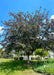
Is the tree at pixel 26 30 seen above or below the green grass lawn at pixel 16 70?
above

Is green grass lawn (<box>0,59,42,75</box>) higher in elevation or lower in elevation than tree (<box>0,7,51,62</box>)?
lower

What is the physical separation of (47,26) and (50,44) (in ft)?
8.49

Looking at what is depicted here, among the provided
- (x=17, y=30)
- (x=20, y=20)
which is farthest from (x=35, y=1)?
(x=17, y=30)

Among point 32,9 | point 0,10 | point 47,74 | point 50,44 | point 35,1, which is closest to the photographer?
point 47,74

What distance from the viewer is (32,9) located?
38.8 ft

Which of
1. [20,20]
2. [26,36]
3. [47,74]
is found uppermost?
[20,20]

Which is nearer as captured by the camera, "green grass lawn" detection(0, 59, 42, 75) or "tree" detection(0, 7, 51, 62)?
"green grass lawn" detection(0, 59, 42, 75)

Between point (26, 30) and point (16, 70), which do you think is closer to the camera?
point (16, 70)

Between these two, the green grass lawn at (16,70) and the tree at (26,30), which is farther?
the tree at (26,30)

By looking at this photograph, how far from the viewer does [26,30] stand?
9789mm

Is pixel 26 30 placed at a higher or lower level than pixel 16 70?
higher

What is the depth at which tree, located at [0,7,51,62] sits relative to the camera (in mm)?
9862

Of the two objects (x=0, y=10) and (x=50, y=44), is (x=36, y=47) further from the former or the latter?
(x=0, y=10)

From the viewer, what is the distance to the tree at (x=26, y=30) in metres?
9.86
